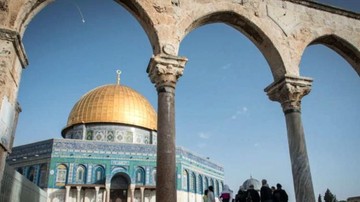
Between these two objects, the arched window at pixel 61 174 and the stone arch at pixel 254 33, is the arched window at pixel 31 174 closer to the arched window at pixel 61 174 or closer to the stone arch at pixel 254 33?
the arched window at pixel 61 174

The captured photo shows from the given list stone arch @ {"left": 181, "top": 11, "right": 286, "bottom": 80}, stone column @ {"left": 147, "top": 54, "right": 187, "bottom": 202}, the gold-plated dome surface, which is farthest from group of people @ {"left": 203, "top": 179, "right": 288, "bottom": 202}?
the gold-plated dome surface

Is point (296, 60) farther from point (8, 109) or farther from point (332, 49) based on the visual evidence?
point (8, 109)

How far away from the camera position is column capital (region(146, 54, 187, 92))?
5297mm

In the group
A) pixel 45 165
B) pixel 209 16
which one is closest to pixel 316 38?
pixel 209 16

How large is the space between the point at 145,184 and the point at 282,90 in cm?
1612

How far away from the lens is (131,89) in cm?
2741

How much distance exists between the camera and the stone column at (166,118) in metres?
Result: 4.67

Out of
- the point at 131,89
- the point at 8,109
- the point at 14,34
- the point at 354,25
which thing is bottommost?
the point at 8,109

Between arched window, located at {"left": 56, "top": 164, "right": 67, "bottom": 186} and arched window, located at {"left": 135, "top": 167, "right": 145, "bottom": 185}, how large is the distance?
4.50 m

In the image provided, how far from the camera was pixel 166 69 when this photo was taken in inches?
210

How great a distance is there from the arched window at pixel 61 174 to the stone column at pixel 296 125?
54.7 ft

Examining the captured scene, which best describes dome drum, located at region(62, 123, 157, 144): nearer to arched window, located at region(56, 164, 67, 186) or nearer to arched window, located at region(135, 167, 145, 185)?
arched window, located at region(135, 167, 145, 185)


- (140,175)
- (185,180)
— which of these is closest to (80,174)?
(140,175)

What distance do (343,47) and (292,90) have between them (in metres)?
2.32
